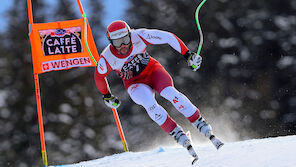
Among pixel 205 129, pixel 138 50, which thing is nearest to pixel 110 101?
pixel 138 50

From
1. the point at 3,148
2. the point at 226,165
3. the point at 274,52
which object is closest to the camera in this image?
the point at 226,165

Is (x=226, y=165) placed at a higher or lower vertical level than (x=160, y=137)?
higher

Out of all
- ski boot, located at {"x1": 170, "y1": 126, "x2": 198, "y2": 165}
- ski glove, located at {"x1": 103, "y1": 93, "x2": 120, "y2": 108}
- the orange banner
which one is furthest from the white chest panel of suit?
the orange banner

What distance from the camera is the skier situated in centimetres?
443

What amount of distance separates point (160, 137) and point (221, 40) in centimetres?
651

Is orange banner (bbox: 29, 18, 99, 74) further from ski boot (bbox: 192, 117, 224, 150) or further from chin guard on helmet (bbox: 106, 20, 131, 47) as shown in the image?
ski boot (bbox: 192, 117, 224, 150)

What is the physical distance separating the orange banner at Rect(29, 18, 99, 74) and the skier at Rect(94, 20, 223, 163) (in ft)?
7.83

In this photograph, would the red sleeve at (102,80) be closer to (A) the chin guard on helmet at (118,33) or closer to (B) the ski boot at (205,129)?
(A) the chin guard on helmet at (118,33)

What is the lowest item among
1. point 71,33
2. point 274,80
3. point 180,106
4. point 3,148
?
point 3,148

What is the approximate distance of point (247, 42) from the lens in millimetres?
22109

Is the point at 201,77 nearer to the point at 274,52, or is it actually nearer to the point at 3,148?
the point at 274,52

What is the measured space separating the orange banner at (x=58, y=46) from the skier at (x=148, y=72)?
2386 mm

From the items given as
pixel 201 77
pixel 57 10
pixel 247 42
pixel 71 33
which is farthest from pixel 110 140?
pixel 71 33

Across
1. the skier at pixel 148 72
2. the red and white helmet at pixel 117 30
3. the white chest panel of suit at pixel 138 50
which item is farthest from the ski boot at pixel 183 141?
the red and white helmet at pixel 117 30
